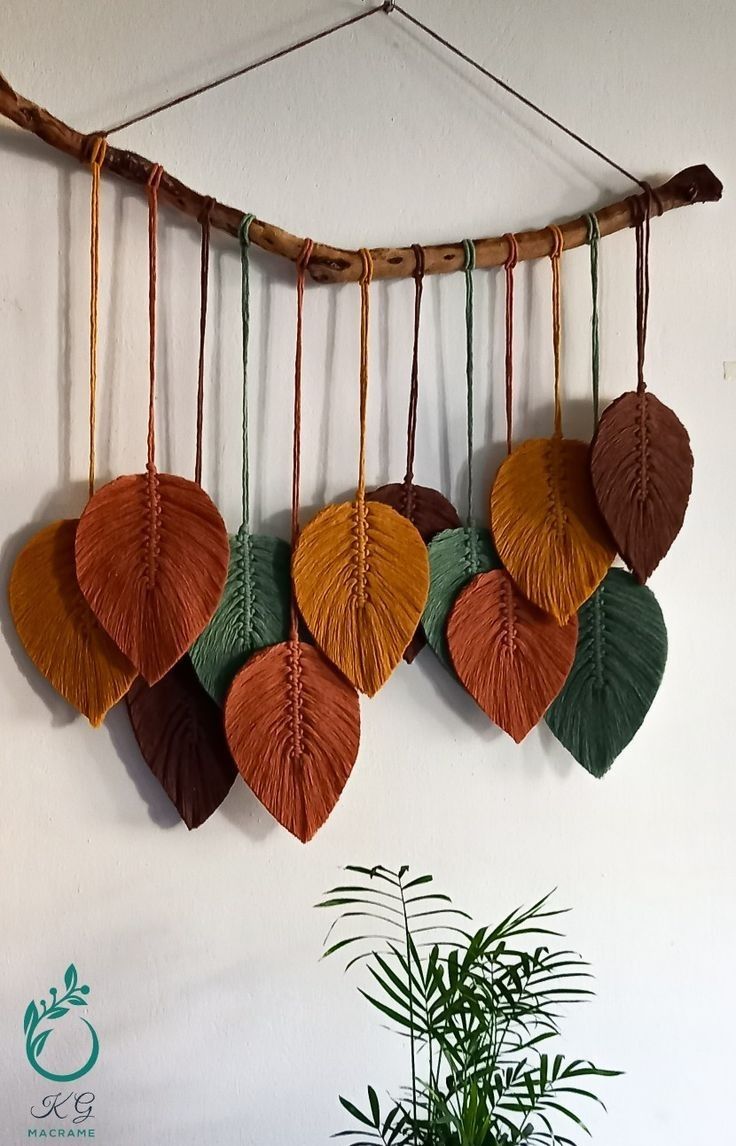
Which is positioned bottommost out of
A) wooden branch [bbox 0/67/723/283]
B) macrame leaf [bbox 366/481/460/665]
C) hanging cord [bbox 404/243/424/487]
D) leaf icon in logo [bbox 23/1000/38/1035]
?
leaf icon in logo [bbox 23/1000/38/1035]

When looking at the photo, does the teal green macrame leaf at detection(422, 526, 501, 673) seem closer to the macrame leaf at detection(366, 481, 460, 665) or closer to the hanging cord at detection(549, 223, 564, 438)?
the macrame leaf at detection(366, 481, 460, 665)

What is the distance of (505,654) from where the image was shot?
798mm

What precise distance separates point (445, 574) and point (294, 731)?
0.62 ft

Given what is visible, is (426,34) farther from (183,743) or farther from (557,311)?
(183,743)

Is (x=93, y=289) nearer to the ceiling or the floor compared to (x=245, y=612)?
nearer to the ceiling

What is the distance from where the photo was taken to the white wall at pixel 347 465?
813mm

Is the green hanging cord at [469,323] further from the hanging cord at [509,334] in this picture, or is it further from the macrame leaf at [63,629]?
the macrame leaf at [63,629]

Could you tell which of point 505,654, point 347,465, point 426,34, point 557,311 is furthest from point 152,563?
point 426,34

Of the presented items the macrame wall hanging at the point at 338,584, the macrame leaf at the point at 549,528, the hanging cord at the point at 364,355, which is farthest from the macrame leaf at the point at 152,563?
the macrame leaf at the point at 549,528

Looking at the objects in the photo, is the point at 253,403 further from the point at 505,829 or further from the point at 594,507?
the point at 505,829

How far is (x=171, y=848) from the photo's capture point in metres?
0.82

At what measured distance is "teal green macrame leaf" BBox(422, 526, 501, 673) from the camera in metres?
0.80

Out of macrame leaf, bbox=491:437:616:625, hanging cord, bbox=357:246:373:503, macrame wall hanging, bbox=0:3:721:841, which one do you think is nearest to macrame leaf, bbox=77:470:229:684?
macrame wall hanging, bbox=0:3:721:841

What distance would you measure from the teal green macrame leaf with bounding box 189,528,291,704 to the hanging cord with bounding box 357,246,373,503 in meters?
0.09
